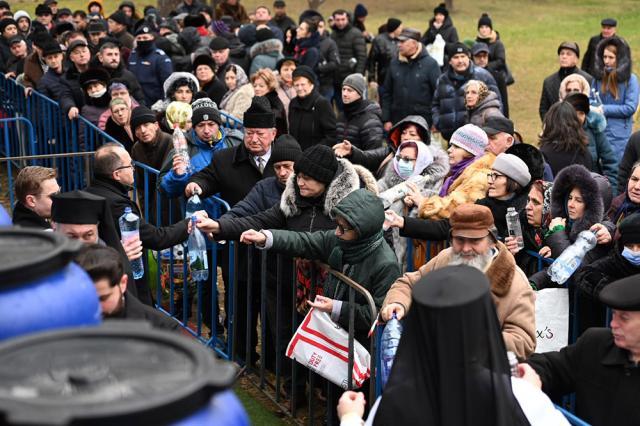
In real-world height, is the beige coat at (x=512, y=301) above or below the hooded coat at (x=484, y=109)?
below

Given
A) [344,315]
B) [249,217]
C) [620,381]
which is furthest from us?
[249,217]

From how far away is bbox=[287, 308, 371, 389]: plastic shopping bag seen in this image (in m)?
5.93

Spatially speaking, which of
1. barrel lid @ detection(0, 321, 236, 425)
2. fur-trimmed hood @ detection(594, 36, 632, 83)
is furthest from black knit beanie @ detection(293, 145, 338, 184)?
fur-trimmed hood @ detection(594, 36, 632, 83)

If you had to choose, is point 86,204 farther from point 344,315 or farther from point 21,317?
point 21,317

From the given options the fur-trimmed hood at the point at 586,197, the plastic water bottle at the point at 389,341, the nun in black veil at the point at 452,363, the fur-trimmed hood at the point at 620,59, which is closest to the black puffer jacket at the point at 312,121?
the fur-trimmed hood at the point at 620,59

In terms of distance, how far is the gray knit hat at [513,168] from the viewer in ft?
22.0

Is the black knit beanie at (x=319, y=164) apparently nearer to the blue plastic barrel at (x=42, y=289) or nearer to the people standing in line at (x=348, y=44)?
the blue plastic barrel at (x=42, y=289)

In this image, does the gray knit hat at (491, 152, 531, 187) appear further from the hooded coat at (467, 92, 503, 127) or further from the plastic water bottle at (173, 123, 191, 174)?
the hooded coat at (467, 92, 503, 127)

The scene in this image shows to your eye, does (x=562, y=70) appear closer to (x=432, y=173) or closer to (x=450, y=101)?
(x=450, y=101)

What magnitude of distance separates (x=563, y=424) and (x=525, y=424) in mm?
199

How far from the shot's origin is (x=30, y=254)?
296 centimetres

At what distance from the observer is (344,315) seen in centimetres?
589

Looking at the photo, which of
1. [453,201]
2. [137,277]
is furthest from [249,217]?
[453,201]

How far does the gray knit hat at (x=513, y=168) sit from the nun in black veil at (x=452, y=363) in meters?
3.05
